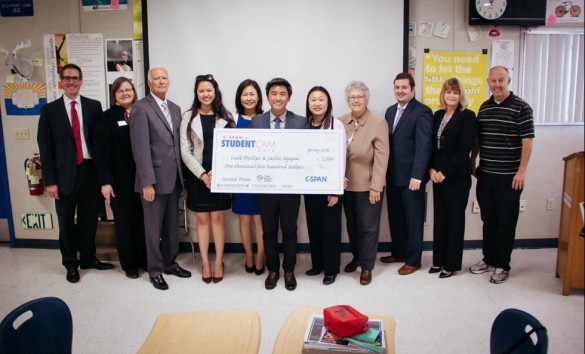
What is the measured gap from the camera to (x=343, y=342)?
1.56 meters

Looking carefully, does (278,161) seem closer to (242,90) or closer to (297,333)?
(242,90)

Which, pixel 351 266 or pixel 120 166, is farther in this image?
pixel 351 266

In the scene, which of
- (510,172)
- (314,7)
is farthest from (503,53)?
(314,7)

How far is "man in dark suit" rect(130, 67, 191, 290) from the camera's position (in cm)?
330

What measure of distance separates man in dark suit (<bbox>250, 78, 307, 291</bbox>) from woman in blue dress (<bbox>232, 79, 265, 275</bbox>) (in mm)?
153

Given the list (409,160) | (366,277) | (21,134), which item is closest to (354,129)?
(409,160)

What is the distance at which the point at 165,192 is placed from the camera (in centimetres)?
344

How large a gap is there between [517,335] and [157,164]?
8.49 ft

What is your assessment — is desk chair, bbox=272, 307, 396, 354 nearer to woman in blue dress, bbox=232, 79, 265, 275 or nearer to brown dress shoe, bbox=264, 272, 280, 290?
brown dress shoe, bbox=264, 272, 280, 290

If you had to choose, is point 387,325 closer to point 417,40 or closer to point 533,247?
point 417,40

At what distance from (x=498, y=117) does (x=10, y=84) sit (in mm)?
4186

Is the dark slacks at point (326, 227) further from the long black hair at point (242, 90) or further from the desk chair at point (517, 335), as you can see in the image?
the desk chair at point (517, 335)

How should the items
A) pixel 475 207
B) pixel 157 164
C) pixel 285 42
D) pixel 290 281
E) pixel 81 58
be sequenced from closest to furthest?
pixel 157 164 < pixel 290 281 < pixel 285 42 < pixel 81 58 < pixel 475 207

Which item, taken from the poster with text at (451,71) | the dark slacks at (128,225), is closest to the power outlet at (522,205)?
the poster with text at (451,71)
